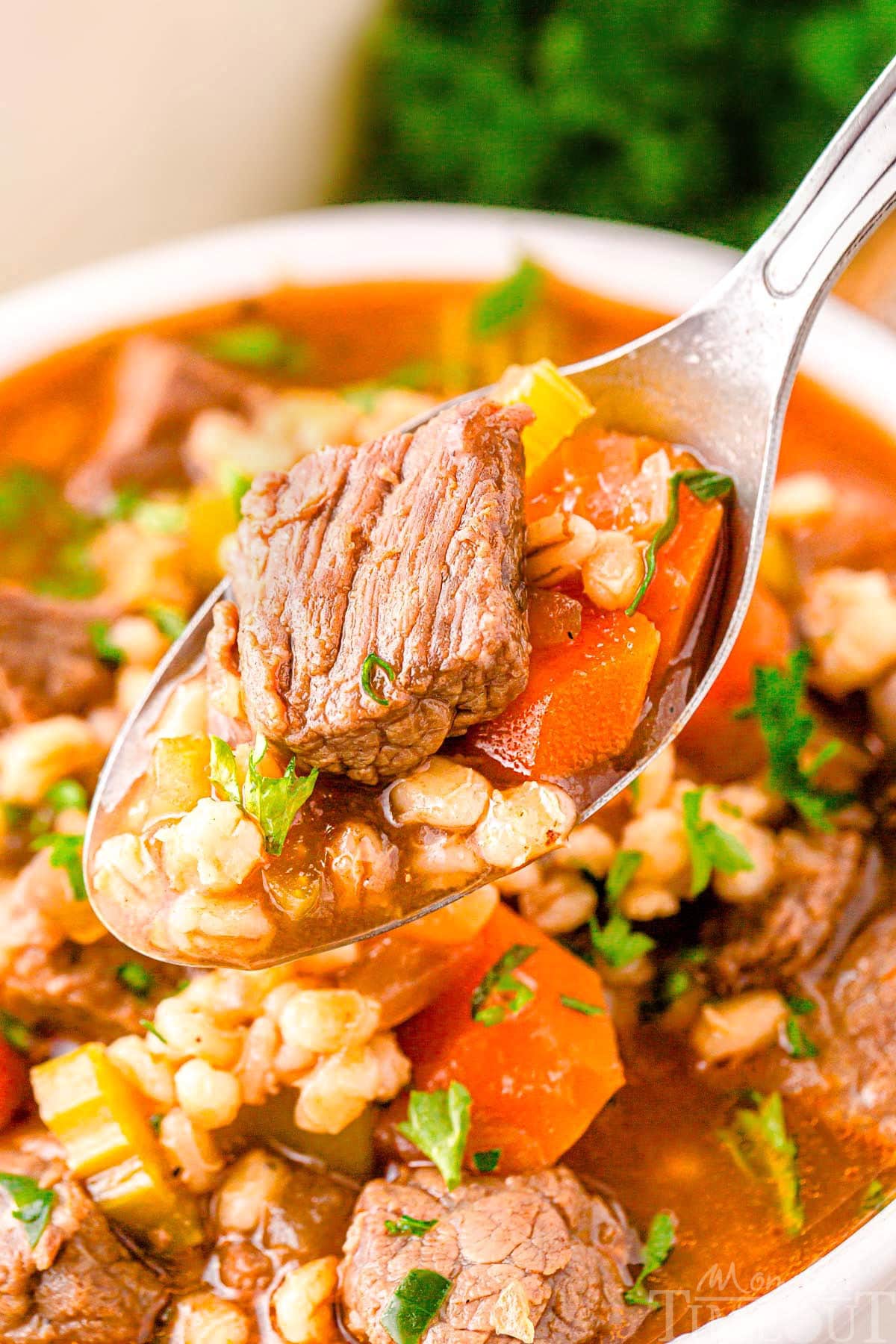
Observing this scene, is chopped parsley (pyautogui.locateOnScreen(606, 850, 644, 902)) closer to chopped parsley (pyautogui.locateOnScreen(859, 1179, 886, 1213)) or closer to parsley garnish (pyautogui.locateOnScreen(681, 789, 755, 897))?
parsley garnish (pyautogui.locateOnScreen(681, 789, 755, 897))

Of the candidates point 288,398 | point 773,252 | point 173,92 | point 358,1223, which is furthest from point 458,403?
point 173,92

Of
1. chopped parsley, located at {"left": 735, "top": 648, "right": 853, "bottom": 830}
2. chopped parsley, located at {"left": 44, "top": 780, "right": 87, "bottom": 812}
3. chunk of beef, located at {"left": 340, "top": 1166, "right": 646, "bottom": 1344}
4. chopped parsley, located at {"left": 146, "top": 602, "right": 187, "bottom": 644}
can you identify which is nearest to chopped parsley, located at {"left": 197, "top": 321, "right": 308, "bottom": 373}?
chopped parsley, located at {"left": 146, "top": 602, "right": 187, "bottom": 644}

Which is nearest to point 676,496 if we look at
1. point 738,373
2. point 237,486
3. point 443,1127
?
A: point 738,373

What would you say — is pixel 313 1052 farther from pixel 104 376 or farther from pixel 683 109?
pixel 683 109

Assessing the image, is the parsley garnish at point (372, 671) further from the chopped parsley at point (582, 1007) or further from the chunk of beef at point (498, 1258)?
the chunk of beef at point (498, 1258)

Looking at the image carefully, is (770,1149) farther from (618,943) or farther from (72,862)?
(72,862)
